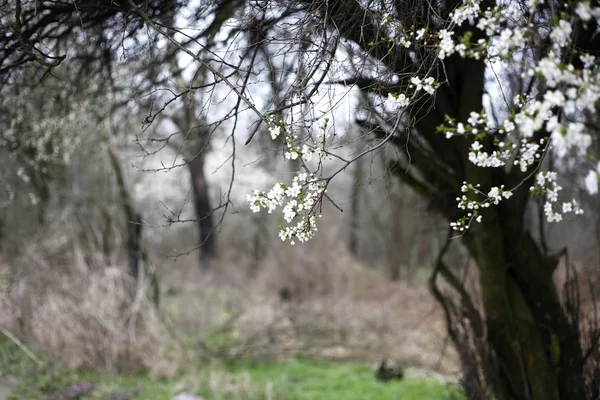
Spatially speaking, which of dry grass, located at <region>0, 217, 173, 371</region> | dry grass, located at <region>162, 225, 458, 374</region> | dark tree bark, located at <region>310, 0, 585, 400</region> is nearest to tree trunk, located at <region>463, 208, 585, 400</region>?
dark tree bark, located at <region>310, 0, 585, 400</region>

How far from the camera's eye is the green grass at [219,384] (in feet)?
23.2

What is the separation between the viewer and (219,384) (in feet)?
25.4

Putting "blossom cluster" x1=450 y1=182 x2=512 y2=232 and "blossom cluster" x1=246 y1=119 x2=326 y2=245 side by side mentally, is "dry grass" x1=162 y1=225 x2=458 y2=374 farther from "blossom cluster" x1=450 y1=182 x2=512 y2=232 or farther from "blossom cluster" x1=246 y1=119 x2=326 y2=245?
"blossom cluster" x1=246 y1=119 x2=326 y2=245

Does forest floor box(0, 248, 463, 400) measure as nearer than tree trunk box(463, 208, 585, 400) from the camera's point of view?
No

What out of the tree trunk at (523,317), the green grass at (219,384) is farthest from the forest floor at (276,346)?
the tree trunk at (523,317)

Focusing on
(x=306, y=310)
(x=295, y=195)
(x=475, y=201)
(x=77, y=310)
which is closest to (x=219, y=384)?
(x=77, y=310)

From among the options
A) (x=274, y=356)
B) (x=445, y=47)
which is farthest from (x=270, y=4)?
(x=274, y=356)

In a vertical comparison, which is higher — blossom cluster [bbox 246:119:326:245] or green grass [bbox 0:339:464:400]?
blossom cluster [bbox 246:119:326:245]

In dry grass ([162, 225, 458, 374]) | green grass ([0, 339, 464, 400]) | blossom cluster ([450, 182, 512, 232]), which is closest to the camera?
blossom cluster ([450, 182, 512, 232])

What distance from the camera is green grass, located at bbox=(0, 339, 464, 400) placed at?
7086 millimetres

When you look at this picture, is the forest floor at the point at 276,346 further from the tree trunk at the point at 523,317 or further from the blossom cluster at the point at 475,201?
the blossom cluster at the point at 475,201

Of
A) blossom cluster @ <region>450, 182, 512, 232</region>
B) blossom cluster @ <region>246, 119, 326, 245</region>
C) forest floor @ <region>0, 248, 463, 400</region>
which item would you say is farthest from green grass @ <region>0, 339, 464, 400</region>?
blossom cluster @ <region>246, 119, 326, 245</region>

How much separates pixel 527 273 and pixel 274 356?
6063 millimetres

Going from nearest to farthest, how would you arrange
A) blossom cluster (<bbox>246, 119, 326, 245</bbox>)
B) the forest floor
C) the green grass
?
blossom cluster (<bbox>246, 119, 326, 245</bbox>)
the green grass
the forest floor
